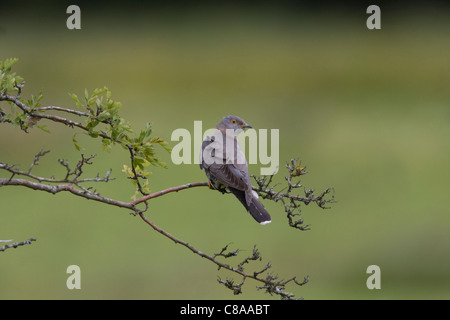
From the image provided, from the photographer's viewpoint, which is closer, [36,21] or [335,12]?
[36,21]

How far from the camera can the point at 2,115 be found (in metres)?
5.22

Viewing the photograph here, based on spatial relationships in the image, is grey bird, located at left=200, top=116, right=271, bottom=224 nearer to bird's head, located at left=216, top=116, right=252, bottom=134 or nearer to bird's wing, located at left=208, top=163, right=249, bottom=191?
bird's wing, located at left=208, top=163, right=249, bottom=191

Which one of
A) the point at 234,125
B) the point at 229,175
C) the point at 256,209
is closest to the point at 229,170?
the point at 229,175

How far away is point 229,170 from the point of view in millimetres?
7016

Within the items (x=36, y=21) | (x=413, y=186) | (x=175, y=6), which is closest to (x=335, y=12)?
(x=175, y=6)

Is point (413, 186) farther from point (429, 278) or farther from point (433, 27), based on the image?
point (433, 27)

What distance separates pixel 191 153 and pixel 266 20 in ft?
62.3

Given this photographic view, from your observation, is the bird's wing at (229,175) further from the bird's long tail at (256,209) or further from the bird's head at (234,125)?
the bird's head at (234,125)

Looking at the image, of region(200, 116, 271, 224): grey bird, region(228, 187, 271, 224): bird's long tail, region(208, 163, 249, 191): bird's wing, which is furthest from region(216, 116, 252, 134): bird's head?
region(228, 187, 271, 224): bird's long tail

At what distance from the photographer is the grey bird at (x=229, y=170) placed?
6.85m

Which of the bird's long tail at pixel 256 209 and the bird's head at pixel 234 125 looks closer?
the bird's long tail at pixel 256 209

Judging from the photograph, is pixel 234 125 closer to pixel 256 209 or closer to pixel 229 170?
pixel 229 170

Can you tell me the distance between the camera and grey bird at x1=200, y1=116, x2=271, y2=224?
6.85m

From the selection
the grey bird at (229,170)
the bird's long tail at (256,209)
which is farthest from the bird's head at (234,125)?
the bird's long tail at (256,209)
